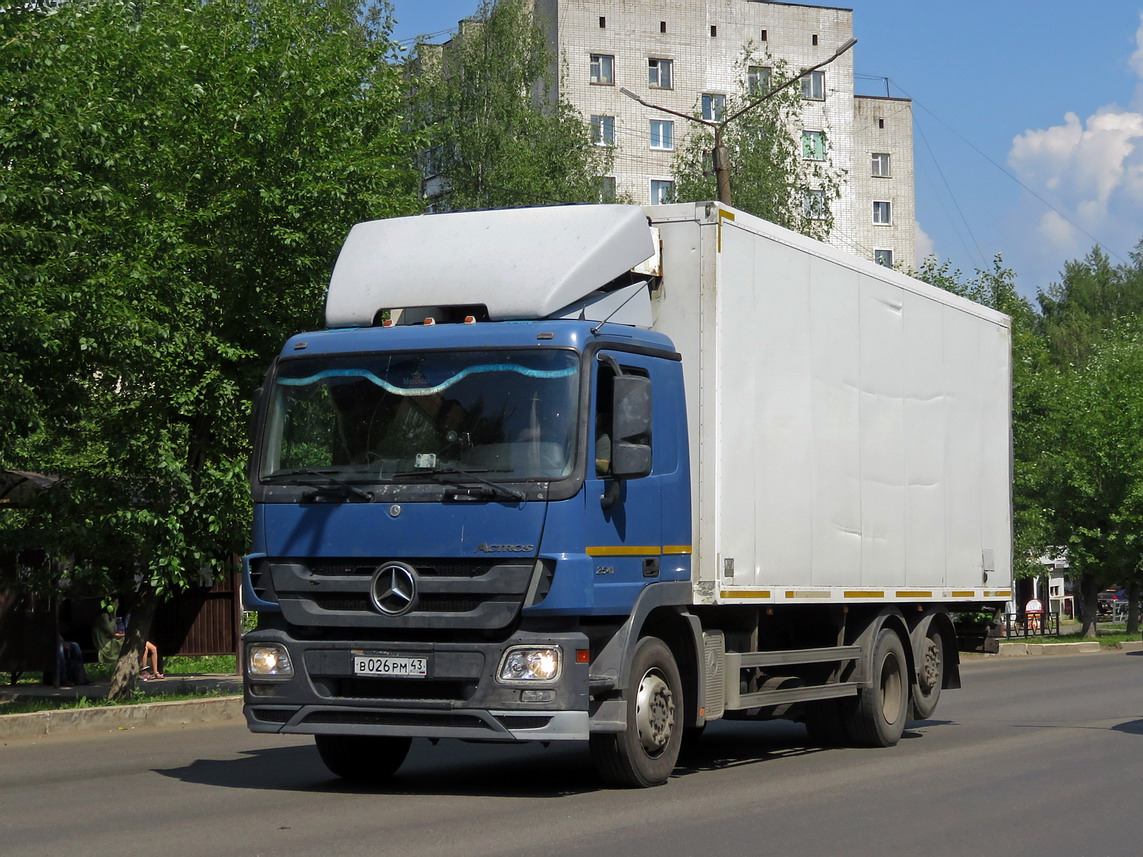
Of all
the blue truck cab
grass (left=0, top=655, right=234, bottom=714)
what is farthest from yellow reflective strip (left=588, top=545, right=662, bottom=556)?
grass (left=0, top=655, right=234, bottom=714)

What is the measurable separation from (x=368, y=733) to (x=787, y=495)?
3.72 metres

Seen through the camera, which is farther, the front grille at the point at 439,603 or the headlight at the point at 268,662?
the headlight at the point at 268,662

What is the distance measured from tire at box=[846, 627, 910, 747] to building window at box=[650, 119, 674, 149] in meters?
49.7

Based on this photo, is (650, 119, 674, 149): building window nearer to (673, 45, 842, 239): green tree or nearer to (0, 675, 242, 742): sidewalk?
(673, 45, 842, 239): green tree

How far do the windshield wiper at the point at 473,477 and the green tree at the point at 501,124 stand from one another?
32.5m

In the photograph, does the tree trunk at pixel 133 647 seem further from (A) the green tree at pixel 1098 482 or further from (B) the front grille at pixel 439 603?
(A) the green tree at pixel 1098 482

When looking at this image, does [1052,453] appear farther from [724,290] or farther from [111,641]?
[724,290]

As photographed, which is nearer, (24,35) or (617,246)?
(617,246)

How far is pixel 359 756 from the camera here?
34.9ft

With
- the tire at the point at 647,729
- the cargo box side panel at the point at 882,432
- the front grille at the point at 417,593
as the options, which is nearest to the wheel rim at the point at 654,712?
the tire at the point at 647,729

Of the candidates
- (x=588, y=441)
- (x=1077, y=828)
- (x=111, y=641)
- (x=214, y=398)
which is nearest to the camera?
(x=1077, y=828)

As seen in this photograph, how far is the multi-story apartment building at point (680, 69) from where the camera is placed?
198 feet

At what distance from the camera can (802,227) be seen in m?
44.3

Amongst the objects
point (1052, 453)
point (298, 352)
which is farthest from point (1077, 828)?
point (1052, 453)
